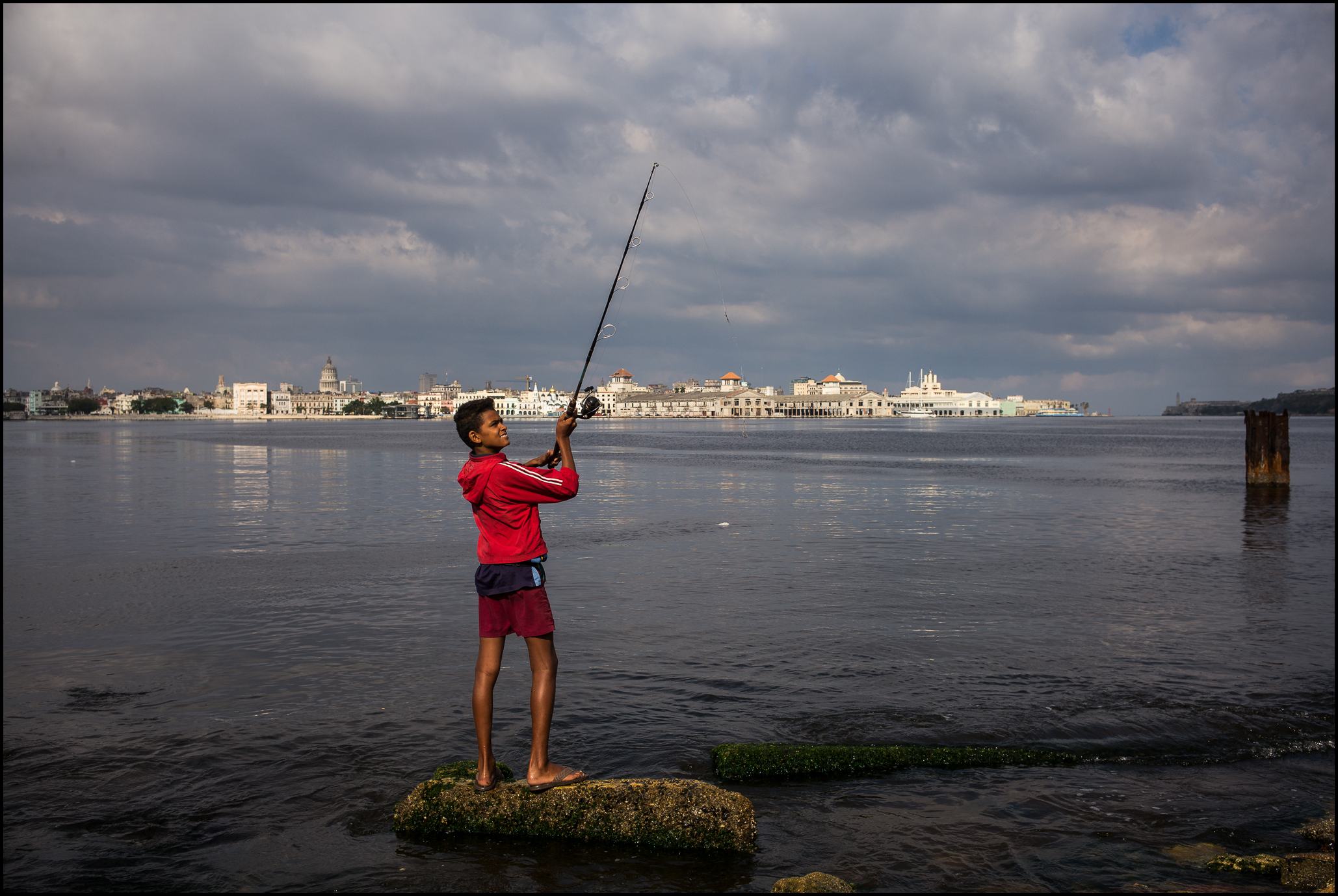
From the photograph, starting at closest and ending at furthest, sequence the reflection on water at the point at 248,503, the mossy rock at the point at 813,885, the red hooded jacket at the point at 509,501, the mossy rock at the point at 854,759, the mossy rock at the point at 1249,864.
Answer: the mossy rock at the point at 813,885, the mossy rock at the point at 1249,864, the red hooded jacket at the point at 509,501, the mossy rock at the point at 854,759, the reflection on water at the point at 248,503

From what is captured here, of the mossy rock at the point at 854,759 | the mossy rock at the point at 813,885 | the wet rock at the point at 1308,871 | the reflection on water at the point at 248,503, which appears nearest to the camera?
the mossy rock at the point at 813,885

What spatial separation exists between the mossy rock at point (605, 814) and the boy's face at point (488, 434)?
201cm

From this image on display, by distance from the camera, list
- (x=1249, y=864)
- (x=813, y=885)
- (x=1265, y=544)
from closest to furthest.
Result: (x=813, y=885)
(x=1249, y=864)
(x=1265, y=544)

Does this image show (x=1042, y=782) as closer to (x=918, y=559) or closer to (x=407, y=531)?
(x=918, y=559)

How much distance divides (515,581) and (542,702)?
73 cm

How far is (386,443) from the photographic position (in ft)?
255

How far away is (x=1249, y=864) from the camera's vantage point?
518 cm

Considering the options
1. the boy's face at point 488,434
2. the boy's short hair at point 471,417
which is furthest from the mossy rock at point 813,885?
the boy's short hair at point 471,417

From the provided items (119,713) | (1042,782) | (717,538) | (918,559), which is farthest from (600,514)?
(1042,782)

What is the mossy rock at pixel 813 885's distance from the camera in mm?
4500

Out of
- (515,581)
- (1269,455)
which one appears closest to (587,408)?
(515,581)

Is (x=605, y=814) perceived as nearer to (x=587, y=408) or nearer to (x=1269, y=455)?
(x=587, y=408)

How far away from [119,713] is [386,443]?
7298 centimetres

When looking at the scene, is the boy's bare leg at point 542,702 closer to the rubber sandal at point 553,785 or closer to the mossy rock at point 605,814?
the rubber sandal at point 553,785
